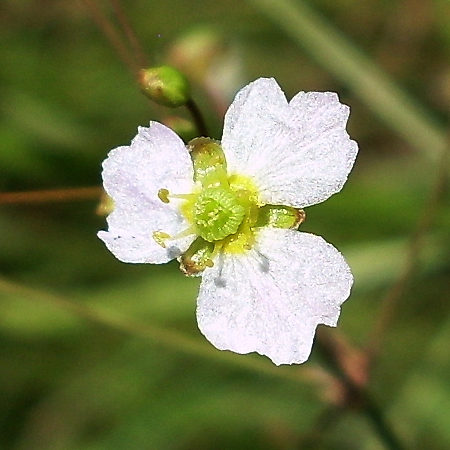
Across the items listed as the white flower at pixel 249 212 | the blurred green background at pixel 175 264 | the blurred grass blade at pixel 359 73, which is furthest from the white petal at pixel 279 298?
the blurred grass blade at pixel 359 73

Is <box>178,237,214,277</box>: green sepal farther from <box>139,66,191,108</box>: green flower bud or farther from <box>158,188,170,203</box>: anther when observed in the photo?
<box>139,66,191,108</box>: green flower bud

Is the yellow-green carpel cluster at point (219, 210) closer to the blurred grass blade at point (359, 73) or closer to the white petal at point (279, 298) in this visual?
the white petal at point (279, 298)

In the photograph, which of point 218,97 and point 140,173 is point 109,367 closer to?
point 218,97

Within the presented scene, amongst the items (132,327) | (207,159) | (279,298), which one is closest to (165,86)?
(207,159)

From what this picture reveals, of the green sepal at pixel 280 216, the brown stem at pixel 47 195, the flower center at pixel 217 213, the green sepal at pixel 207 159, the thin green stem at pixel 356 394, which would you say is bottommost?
the thin green stem at pixel 356 394

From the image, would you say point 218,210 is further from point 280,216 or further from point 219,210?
point 280,216

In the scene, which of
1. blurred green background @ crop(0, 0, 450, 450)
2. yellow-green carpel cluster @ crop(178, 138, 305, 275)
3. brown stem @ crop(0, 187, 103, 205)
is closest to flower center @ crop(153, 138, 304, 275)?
yellow-green carpel cluster @ crop(178, 138, 305, 275)
